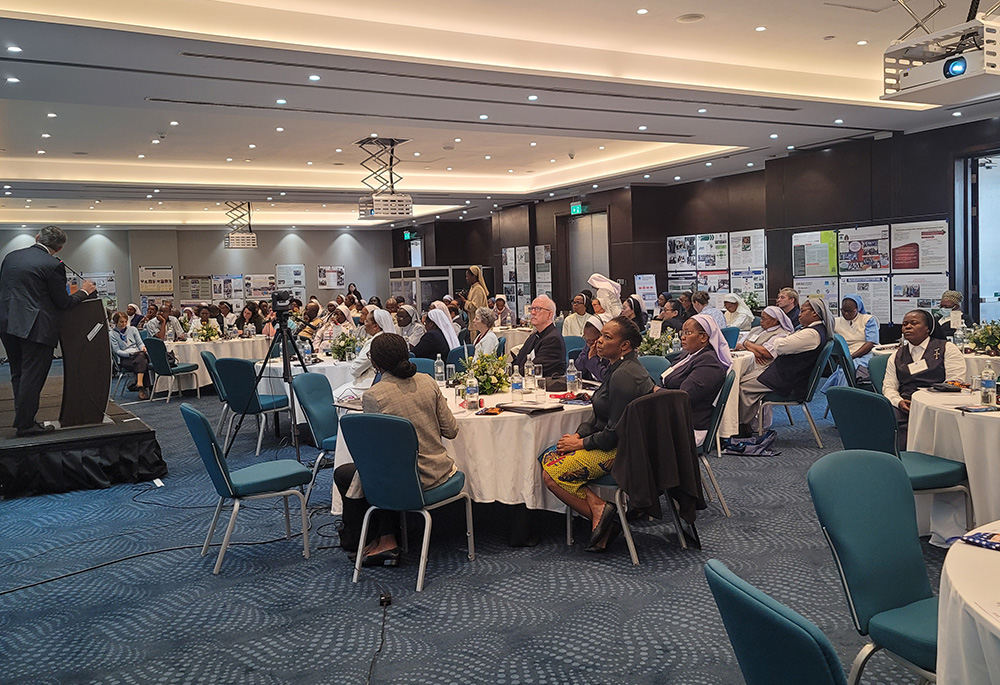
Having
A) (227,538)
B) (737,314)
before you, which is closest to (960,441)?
(227,538)

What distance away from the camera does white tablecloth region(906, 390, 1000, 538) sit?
14.0 ft

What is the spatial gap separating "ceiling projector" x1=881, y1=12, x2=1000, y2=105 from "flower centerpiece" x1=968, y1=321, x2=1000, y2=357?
7.68 feet

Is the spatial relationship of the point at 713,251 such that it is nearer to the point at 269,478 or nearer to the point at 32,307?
the point at 32,307

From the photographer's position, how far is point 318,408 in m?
6.21

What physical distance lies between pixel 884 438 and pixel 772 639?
325cm

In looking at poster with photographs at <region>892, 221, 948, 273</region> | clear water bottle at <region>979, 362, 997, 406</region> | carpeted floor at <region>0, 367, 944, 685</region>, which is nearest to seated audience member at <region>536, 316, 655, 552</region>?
carpeted floor at <region>0, 367, 944, 685</region>

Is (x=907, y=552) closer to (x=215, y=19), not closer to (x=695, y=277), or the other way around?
(x=215, y=19)

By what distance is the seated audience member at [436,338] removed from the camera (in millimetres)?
8938

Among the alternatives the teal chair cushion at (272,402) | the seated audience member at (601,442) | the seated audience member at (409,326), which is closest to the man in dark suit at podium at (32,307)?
the teal chair cushion at (272,402)

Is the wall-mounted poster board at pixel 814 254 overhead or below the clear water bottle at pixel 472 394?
overhead

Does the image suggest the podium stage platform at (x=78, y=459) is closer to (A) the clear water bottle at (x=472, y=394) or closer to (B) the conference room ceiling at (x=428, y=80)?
(B) the conference room ceiling at (x=428, y=80)

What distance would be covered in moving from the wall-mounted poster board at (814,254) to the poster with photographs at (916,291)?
1.02 meters

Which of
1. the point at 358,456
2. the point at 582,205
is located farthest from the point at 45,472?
the point at 582,205

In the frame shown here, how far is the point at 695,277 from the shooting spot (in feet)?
52.2
